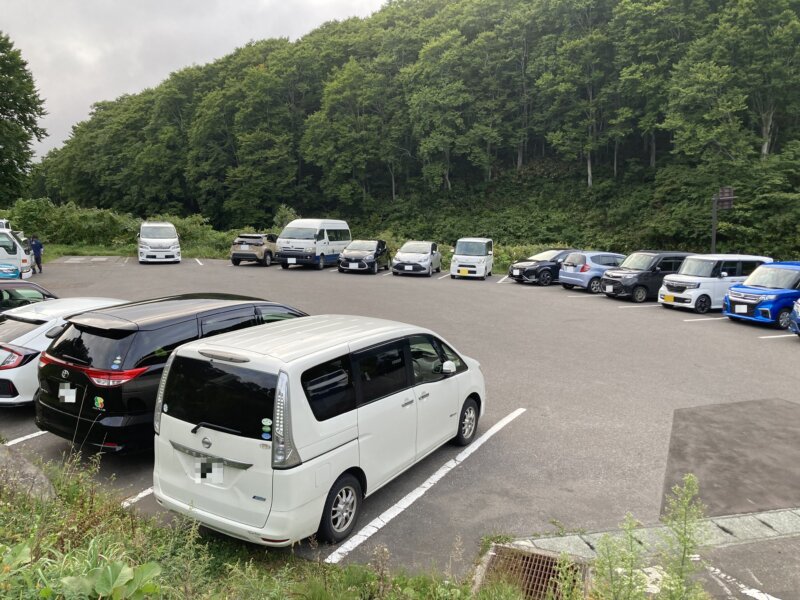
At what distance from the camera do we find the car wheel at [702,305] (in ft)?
52.9

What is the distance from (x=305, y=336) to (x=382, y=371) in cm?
A: 77

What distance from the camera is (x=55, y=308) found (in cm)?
Answer: 753

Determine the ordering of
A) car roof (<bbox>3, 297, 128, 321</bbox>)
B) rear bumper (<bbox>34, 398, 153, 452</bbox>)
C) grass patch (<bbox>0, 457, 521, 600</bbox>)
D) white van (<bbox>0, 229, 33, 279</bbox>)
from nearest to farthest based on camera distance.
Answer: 1. grass patch (<bbox>0, 457, 521, 600</bbox>)
2. rear bumper (<bbox>34, 398, 153, 452</bbox>)
3. car roof (<bbox>3, 297, 128, 321</bbox>)
4. white van (<bbox>0, 229, 33, 279</bbox>)

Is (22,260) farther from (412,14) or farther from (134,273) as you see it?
(412,14)

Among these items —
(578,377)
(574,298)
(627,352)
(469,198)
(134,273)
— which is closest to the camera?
(578,377)

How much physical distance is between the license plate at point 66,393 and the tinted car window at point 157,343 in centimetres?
67

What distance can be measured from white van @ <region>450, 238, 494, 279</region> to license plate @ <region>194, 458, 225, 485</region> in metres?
20.7

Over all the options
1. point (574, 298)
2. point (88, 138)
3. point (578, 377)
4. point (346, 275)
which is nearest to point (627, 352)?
point (578, 377)

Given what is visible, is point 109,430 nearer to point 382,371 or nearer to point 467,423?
point 382,371

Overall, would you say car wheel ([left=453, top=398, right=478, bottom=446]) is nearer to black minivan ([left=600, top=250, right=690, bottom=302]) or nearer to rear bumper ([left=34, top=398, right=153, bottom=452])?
rear bumper ([left=34, top=398, right=153, bottom=452])

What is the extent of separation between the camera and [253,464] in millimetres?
3846

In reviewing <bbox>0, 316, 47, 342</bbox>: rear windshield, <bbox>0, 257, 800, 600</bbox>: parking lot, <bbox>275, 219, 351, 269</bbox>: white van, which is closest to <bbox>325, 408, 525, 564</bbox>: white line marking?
<bbox>0, 257, 800, 600</bbox>: parking lot

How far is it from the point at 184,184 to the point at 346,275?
146 ft

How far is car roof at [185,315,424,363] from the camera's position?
168 inches
